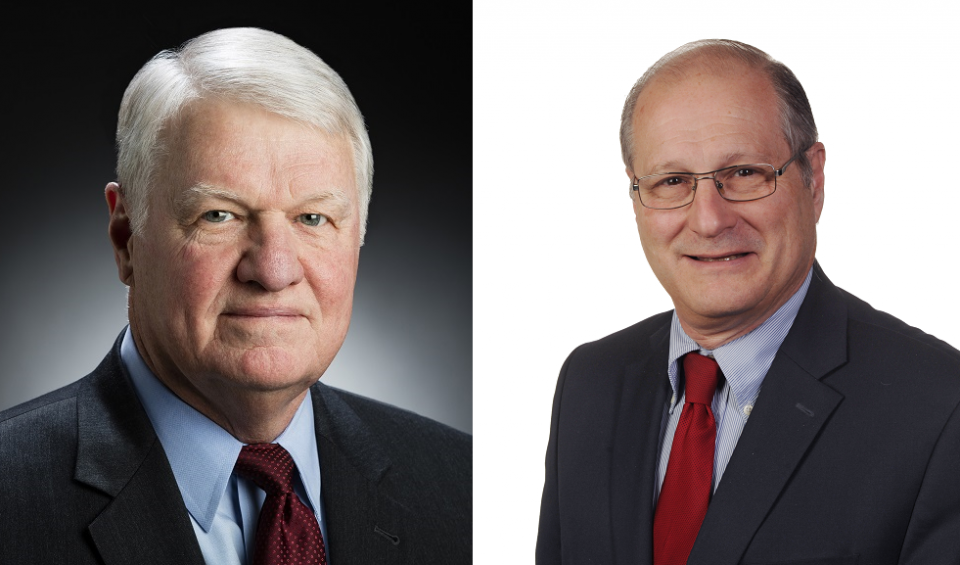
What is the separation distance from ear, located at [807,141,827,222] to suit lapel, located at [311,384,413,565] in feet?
5.12

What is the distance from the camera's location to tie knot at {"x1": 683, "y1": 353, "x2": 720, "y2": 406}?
3096mm

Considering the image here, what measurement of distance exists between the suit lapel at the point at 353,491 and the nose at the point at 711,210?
1.25 m

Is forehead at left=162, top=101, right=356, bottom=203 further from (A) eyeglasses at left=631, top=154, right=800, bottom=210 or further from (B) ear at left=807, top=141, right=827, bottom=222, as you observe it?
(B) ear at left=807, top=141, right=827, bottom=222

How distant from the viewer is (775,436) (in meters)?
2.93

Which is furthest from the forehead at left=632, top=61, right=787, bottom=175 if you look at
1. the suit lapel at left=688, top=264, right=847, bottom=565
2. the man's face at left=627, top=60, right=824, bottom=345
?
the suit lapel at left=688, top=264, right=847, bottom=565

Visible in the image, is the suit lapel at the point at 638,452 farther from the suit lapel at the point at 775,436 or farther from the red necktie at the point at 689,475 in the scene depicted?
the suit lapel at the point at 775,436

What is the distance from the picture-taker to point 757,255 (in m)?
3.03

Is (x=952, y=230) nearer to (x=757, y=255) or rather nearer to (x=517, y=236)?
(x=757, y=255)

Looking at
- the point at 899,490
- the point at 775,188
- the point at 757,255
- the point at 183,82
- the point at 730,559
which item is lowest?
the point at 730,559

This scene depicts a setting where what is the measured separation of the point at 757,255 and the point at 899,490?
75 cm

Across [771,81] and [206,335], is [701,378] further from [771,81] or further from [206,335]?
[206,335]

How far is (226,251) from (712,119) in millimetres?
1426

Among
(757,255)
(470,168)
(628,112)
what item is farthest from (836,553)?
(470,168)

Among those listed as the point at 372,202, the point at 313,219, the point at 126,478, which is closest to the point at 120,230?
the point at 313,219
